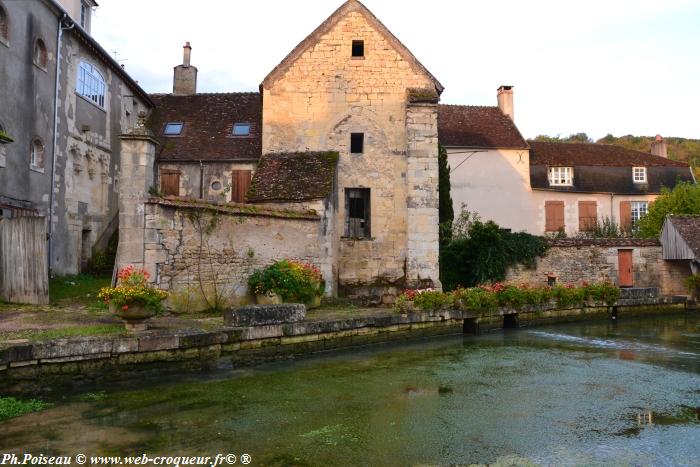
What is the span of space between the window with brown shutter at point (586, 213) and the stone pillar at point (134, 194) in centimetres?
2287

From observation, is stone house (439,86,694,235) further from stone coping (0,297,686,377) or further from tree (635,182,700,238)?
stone coping (0,297,686,377)

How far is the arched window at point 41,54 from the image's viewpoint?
14319 millimetres

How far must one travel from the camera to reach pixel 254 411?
6.52 m

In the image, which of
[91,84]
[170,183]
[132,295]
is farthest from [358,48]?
[132,295]

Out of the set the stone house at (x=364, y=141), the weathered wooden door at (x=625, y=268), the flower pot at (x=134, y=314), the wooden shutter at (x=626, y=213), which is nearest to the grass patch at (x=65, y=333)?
the flower pot at (x=134, y=314)

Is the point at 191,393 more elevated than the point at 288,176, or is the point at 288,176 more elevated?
the point at 288,176

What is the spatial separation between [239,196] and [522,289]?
984 cm

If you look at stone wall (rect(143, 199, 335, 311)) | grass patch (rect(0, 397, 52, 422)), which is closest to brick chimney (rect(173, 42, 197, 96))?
stone wall (rect(143, 199, 335, 311))

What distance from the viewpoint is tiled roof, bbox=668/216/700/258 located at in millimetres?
20844

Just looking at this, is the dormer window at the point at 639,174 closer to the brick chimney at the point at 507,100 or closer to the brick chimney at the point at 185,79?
the brick chimney at the point at 507,100

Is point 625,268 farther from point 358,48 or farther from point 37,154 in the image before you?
point 37,154

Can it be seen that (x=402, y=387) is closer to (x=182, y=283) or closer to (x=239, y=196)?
(x=182, y=283)

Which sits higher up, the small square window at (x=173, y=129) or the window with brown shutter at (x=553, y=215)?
the small square window at (x=173, y=129)

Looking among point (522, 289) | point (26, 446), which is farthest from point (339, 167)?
point (26, 446)
